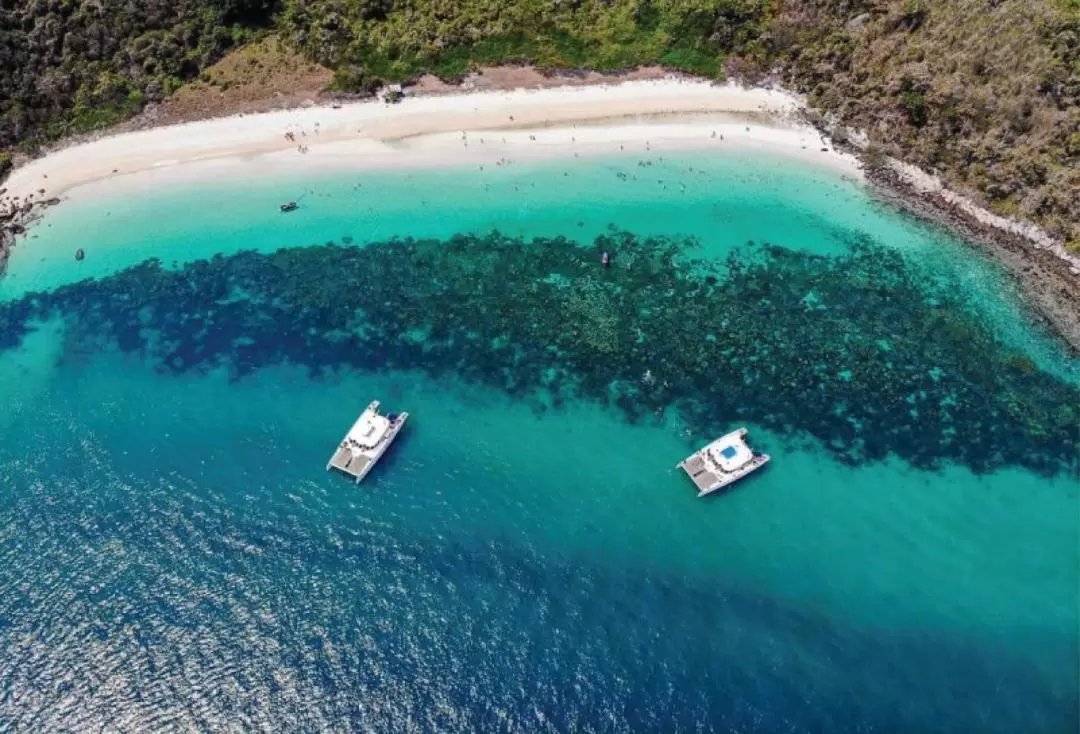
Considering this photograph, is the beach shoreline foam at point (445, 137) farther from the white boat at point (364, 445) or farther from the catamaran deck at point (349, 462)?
the catamaran deck at point (349, 462)

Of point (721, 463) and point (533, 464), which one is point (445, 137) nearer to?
point (533, 464)

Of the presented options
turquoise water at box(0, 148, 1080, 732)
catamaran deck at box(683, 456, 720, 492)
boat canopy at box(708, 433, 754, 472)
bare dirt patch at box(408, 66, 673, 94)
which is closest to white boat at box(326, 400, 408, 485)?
turquoise water at box(0, 148, 1080, 732)

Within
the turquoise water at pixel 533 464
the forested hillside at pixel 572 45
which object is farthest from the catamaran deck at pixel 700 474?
the forested hillside at pixel 572 45

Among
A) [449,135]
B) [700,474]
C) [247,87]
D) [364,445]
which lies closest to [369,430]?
[364,445]

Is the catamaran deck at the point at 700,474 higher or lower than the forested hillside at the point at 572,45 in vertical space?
lower

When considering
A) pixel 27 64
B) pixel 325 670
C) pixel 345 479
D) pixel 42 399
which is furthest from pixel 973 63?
pixel 27 64
